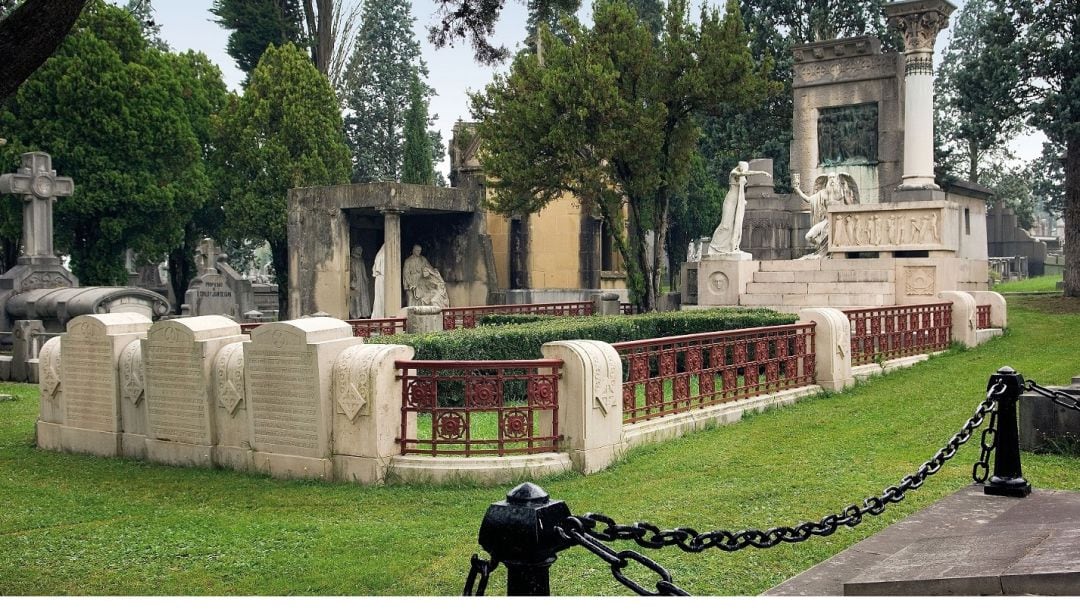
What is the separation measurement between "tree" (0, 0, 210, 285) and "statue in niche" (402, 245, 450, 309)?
36.2ft

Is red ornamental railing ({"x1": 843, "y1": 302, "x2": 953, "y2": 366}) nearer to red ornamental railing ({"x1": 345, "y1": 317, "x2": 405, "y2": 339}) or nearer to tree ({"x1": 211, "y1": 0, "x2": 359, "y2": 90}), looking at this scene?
red ornamental railing ({"x1": 345, "y1": 317, "x2": 405, "y2": 339})

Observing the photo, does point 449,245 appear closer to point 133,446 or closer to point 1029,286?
point 1029,286

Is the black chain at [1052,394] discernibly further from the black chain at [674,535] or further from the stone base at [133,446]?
the stone base at [133,446]

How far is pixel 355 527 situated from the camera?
6.93 m

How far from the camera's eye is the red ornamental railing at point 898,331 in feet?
47.2

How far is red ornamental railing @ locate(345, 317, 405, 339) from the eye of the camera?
1625 cm

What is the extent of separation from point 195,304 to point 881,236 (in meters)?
20.1

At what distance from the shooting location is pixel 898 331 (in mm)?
15203

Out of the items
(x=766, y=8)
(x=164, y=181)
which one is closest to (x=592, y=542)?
(x=164, y=181)

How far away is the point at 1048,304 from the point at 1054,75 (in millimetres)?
5454

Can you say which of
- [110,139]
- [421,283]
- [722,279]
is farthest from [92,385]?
[110,139]

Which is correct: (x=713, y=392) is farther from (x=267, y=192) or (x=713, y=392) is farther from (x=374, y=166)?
(x=374, y=166)

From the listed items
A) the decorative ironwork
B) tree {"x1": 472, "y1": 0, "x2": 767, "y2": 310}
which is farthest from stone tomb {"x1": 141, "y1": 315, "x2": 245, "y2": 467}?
tree {"x1": 472, "y1": 0, "x2": 767, "y2": 310}

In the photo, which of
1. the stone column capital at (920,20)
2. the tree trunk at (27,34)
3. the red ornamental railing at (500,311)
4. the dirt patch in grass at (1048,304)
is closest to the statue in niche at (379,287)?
the red ornamental railing at (500,311)
